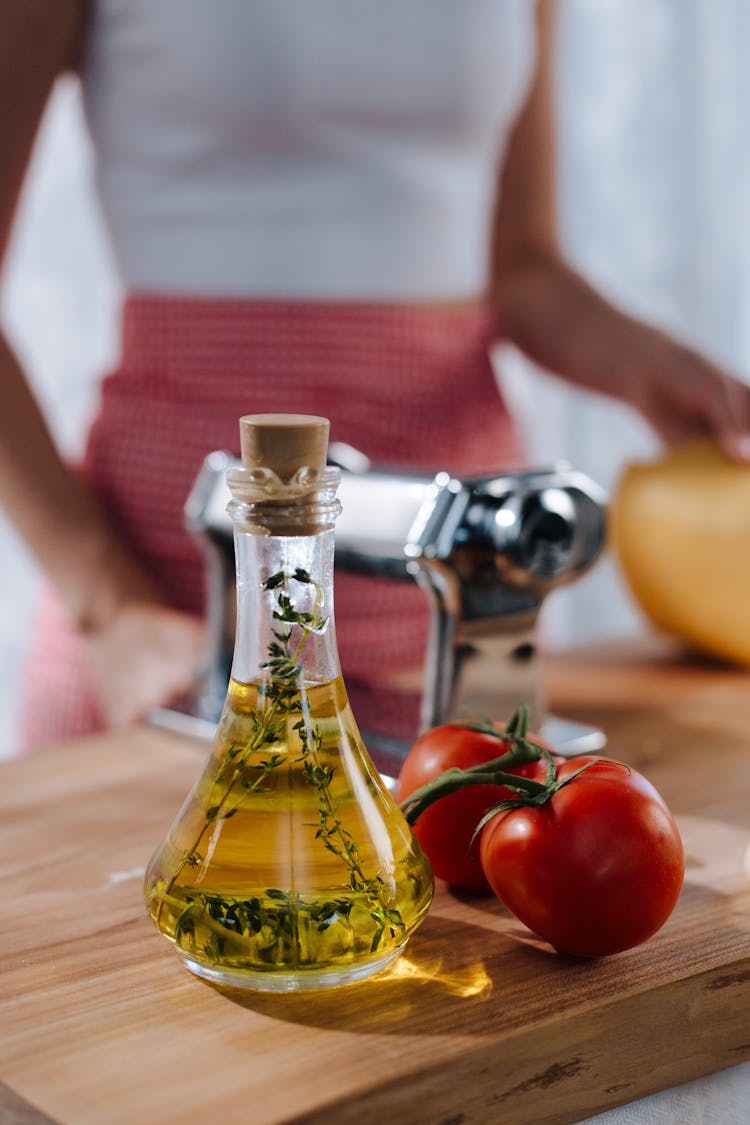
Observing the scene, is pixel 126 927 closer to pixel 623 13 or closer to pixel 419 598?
pixel 419 598

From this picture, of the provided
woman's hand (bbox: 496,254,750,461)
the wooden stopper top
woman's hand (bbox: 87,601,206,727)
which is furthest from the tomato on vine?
woman's hand (bbox: 496,254,750,461)

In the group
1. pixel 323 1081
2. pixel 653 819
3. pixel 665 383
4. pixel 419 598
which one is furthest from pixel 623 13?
pixel 323 1081

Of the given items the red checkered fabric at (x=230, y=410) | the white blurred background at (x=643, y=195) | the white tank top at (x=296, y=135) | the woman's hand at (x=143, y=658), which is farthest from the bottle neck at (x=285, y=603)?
the white blurred background at (x=643, y=195)

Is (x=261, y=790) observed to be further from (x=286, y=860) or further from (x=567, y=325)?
(x=567, y=325)

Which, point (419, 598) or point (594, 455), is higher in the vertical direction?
point (419, 598)

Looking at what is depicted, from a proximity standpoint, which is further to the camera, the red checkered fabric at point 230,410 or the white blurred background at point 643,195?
the white blurred background at point 643,195

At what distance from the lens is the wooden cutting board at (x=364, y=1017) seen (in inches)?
17.1

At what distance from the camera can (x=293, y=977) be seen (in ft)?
1.59

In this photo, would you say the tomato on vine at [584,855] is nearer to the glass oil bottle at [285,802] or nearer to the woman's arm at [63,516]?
the glass oil bottle at [285,802]

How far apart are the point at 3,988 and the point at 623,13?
1551mm

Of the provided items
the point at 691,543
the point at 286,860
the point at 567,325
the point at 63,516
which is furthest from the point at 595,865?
the point at 567,325

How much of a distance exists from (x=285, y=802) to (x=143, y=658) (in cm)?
46

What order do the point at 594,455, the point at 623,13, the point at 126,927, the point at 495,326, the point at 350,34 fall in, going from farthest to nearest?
the point at 594,455 → the point at 623,13 → the point at 495,326 → the point at 350,34 → the point at 126,927

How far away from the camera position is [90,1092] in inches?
16.9
